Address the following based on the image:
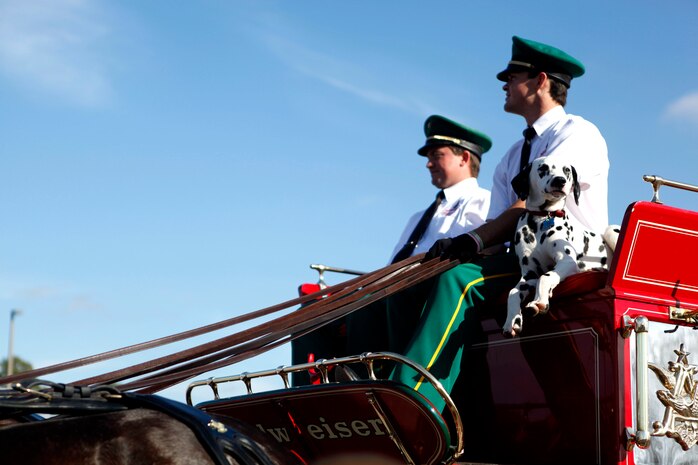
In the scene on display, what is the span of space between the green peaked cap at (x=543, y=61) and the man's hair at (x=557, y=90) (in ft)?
0.05

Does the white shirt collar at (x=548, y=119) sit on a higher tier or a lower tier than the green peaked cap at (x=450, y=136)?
lower

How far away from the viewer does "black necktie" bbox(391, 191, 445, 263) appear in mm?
5473

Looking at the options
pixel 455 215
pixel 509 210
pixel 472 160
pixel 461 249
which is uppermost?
pixel 472 160

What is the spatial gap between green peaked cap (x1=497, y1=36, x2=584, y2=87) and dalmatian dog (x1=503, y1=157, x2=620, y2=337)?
929 mm

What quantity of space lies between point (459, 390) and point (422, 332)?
15.7 inches

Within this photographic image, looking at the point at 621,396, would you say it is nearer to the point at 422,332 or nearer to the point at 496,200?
the point at 422,332

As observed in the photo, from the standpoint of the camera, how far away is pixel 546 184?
3.96 meters

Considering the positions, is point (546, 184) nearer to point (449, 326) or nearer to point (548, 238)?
point (548, 238)

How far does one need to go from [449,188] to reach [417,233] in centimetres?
52

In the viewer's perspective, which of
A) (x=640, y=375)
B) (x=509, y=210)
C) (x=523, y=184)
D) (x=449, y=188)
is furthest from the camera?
(x=449, y=188)

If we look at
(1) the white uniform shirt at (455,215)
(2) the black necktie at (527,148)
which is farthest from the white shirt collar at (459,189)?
(2) the black necktie at (527,148)

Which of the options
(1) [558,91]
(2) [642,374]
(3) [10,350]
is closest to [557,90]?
(1) [558,91]

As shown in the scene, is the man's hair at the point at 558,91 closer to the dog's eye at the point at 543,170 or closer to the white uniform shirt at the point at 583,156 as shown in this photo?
the white uniform shirt at the point at 583,156

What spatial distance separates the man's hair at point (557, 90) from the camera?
15.8 feet
